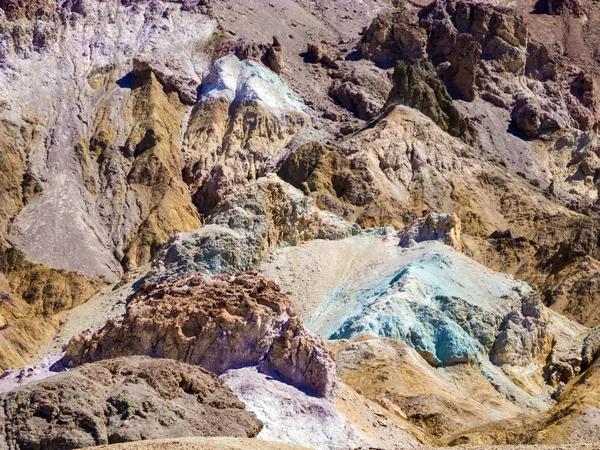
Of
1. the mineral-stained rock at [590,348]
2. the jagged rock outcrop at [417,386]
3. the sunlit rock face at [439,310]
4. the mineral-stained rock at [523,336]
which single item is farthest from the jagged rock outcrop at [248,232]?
the mineral-stained rock at [590,348]

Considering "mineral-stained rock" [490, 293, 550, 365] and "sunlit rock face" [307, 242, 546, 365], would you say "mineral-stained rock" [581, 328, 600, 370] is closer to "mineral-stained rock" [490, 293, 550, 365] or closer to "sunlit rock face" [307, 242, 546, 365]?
"mineral-stained rock" [490, 293, 550, 365]

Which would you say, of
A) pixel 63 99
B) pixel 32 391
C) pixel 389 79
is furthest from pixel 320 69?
pixel 32 391

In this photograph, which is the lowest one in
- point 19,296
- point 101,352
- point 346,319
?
point 19,296

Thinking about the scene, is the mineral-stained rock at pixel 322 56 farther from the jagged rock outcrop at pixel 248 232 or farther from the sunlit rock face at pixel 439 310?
the sunlit rock face at pixel 439 310

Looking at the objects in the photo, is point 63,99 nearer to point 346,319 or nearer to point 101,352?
point 346,319

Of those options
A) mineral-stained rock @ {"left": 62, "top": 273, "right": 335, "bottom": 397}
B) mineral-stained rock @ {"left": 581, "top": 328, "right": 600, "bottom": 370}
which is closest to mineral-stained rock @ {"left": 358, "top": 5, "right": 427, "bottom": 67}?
mineral-stained rock @ {"left": 581, "top": 328, "right": 600, "bottom": 370}

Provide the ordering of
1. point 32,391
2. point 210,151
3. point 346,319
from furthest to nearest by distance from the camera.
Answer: point 210,151 → point 346,319 → point 32,391

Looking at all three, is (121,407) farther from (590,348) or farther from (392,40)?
(392,40)
